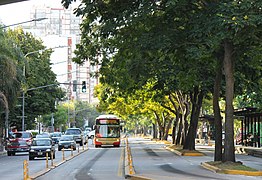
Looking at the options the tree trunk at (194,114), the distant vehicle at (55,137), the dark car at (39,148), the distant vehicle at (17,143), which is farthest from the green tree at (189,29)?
the distant vehicle at (55,137)

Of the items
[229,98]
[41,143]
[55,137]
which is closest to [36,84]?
[55,137]

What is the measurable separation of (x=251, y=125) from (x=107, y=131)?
15.5 meters

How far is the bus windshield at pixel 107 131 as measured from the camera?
59094 mm

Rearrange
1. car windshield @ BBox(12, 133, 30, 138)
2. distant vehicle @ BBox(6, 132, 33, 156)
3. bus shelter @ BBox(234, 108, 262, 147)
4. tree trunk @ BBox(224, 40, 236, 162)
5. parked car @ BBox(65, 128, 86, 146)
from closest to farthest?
tree trunk @ BBox(224, 40, 236, 162) < bus shelter @ BBox(234, 108, 262, 147) < distant vehicle @ BBox(6, 132, 33, 156) < car windshield @ BBox(12, 133, 30, 138) < parked car @ BBox(65, 128, 86, 146)

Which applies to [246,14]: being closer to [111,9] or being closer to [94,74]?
[111,9]

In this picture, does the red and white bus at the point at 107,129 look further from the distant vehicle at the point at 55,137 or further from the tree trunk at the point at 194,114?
the tree trunk at the point at 194,114

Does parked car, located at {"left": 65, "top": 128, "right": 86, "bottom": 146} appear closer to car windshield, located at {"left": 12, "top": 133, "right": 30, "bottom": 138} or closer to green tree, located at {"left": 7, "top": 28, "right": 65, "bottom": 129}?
green tree, located at {"left": 7, "top": 28, "right": 65, "bottom": 129}

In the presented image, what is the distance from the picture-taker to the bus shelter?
47.7 meters

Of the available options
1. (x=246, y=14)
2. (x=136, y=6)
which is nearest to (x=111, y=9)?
(x=136, y=6)

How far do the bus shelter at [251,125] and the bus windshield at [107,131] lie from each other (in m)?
13.3

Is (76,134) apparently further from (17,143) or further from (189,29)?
(189,29)

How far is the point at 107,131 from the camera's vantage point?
195 ft

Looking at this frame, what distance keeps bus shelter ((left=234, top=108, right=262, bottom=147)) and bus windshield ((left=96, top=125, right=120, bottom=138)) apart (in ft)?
43.5

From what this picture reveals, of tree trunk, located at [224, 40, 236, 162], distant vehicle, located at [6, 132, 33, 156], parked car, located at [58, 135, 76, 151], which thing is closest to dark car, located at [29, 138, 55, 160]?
distant vehicle, located at [6, 132, 33, 156]
